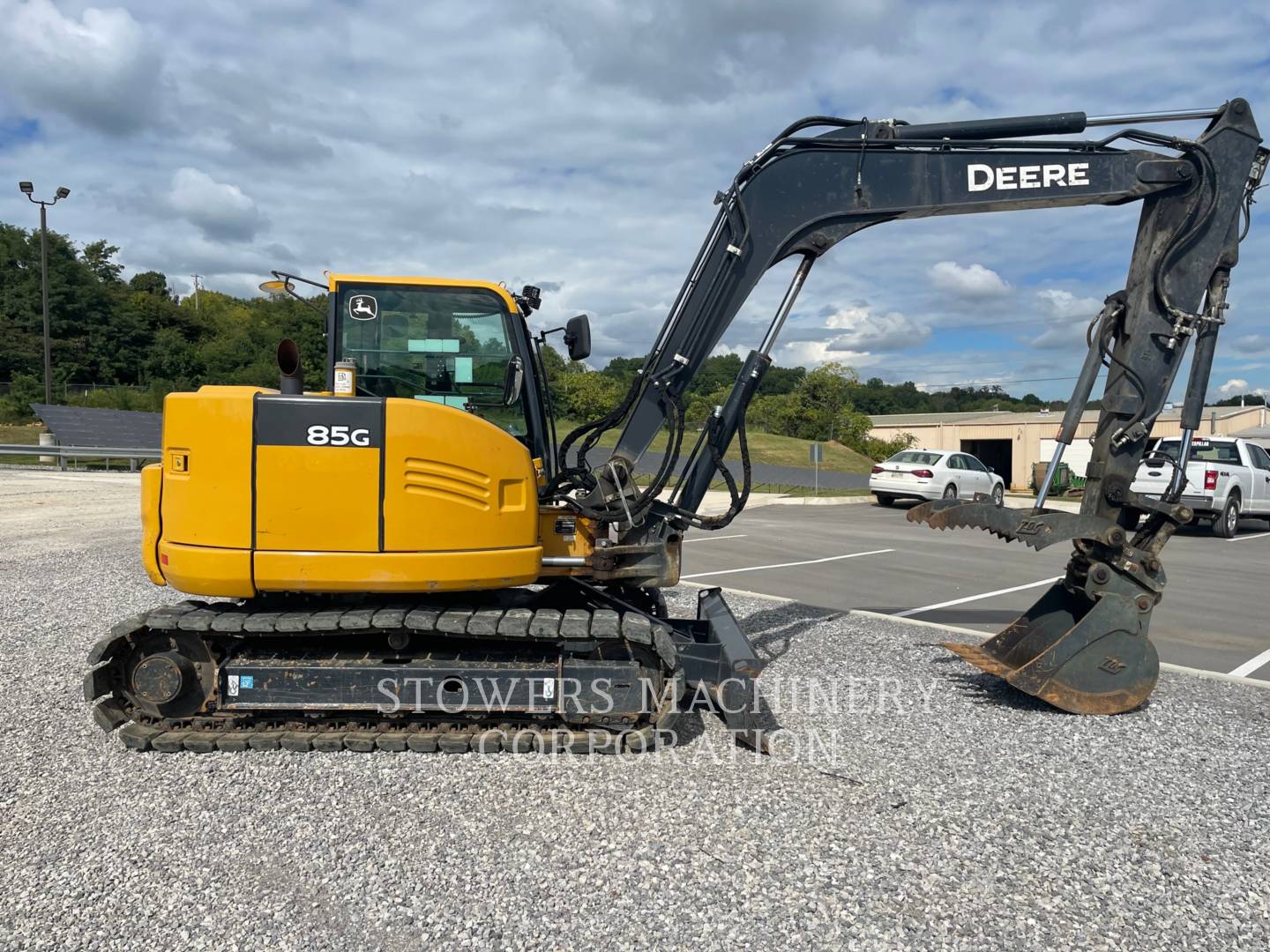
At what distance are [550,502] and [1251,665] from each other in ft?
19.2

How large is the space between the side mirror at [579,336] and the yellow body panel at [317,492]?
1.58 metres

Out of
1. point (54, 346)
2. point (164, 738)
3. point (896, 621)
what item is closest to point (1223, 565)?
point (896, 621)

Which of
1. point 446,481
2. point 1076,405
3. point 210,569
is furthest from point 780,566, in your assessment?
point 210,569

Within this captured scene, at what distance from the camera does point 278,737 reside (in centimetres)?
450

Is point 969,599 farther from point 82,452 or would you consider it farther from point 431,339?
point 82,452

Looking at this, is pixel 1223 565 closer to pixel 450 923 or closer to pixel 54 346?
pixel 450 923

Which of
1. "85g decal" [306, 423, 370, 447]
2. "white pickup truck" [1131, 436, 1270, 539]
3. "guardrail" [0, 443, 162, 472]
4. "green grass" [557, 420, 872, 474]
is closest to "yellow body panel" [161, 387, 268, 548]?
"85g decal" [306, 423, 370, 447]

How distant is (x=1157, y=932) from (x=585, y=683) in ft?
8.76

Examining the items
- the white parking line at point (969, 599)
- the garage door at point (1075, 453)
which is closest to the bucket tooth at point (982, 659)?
the white parking line at point (969, 599)

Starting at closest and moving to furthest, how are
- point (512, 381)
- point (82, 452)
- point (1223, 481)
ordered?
point (512, 381) → point (1223, 481) → point (82, 452)

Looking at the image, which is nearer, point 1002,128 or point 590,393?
point 1002,128

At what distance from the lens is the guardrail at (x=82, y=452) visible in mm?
26688

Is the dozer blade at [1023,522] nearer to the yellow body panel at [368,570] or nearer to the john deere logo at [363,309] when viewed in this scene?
the yellow body panel at [368,570]

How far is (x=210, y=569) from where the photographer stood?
435 centimetres
